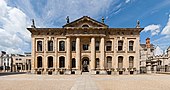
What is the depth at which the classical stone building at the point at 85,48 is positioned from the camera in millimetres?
36031

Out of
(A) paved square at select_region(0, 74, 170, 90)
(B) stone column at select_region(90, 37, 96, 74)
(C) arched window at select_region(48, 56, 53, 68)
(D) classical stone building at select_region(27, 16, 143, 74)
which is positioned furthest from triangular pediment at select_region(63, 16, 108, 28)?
(A) paved square at select_region(0, 74, 170, 90)

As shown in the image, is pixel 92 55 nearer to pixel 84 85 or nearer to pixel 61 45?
pixel 61 45

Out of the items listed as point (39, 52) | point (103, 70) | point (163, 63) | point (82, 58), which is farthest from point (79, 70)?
point (163, 63)

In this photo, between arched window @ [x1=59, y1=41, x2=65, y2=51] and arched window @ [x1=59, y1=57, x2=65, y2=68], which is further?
arched window @ [x1=59, y1=41, x2=65, y2=51]

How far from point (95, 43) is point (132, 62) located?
9433 millimetres

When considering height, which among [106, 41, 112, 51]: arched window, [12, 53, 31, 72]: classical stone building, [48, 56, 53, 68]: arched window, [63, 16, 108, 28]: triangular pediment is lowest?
[12, 53, 31, 72]: classical stone building

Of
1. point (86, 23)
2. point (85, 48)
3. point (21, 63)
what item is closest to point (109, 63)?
point (85, 48)

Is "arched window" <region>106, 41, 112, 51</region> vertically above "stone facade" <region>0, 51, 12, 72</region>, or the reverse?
"arched window" <region>106, 41, 112, 51</region>

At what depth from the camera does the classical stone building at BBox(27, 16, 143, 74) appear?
36.0 m

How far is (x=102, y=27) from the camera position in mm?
35969

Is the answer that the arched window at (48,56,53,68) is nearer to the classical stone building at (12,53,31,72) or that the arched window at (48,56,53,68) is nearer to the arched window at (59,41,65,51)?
the arched window at (59,41,65,51)

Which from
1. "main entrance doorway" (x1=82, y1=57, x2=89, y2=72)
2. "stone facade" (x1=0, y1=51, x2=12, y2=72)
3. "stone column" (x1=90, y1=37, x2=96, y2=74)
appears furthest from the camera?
"stone facade" (x1=0, y1=51, x2=12, y2=72)

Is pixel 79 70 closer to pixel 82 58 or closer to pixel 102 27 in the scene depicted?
pixel 82 58

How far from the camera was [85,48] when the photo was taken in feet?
121
